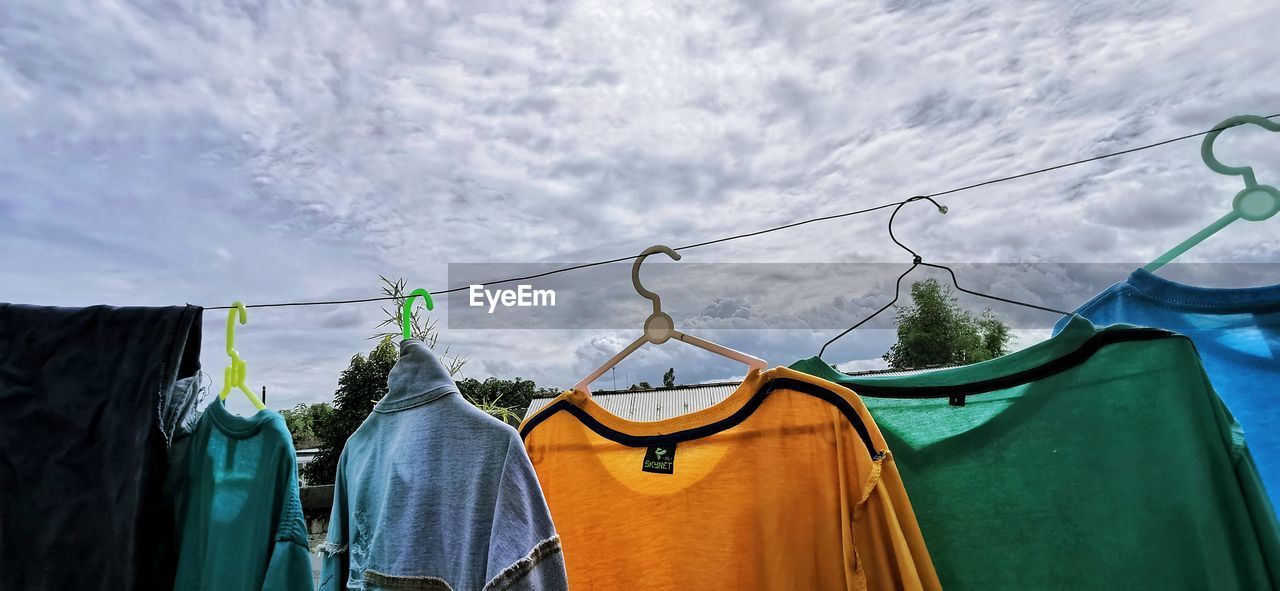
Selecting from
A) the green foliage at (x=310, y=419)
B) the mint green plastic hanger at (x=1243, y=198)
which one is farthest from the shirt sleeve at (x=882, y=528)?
the green foliage at (x=310, y=419)

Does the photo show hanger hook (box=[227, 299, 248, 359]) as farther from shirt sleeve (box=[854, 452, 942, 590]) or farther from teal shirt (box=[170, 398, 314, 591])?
shirt sleeve (box=[854, 452, 942, 590])

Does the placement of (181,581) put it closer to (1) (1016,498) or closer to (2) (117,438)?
(2) (117,438)

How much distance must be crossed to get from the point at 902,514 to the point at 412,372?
99 cm

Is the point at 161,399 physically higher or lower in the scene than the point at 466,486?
higher

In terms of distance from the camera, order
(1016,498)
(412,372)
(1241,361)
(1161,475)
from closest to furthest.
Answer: (1161,475), (1016,498), (412,372), (1241,361)

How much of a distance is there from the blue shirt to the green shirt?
36 cm

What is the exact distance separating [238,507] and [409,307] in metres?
0.55

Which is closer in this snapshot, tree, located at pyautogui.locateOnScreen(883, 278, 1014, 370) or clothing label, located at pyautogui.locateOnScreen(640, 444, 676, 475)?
clothing label, located at pyautogui.locateOnScreen(640, 444, 676, 475)

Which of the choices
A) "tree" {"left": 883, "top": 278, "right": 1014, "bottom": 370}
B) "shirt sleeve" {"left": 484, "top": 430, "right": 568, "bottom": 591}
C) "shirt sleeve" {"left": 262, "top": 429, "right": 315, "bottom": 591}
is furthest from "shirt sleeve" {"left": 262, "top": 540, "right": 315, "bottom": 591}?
"tree" {"left": 883, "top": 278, "right": 1014, "bottom": 370}

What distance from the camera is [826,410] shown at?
1.42m

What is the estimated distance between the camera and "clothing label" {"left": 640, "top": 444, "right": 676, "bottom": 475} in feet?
5.12

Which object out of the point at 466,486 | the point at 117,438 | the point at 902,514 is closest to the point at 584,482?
the point at 466,486

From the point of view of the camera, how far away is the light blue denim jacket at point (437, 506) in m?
1.32

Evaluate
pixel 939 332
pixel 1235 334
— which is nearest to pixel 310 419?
pixel 1235 334
